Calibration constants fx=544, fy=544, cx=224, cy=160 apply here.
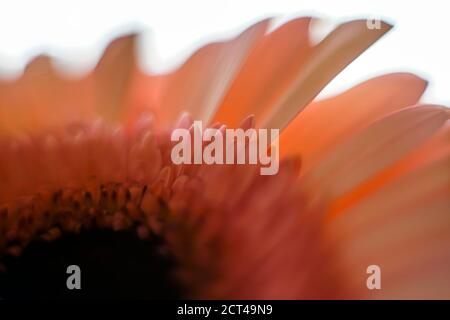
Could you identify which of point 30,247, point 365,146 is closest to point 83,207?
point 30,247

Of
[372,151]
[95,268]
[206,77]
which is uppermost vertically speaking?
[206,77]

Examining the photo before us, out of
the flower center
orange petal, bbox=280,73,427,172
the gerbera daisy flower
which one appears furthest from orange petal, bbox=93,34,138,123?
orange petal, bbox=280,73,427,172

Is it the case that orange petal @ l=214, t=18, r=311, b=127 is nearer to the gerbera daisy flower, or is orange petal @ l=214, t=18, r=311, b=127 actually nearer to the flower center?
the gerbera daisy flower

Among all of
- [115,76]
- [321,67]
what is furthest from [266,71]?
[115,76]

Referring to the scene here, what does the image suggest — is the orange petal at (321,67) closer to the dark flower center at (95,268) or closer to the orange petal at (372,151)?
the orange petal at (372,151)

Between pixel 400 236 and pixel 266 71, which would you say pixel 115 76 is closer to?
pixel 266 71

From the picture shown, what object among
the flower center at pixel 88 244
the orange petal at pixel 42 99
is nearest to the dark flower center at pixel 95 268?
the flower center at pixel 88 244

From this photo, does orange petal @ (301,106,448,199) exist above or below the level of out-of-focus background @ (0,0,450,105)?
below

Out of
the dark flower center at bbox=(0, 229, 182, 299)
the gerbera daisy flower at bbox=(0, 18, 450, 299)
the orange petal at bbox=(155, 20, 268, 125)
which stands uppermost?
the orange petal at bbox=(155, 20, 268, 125)
